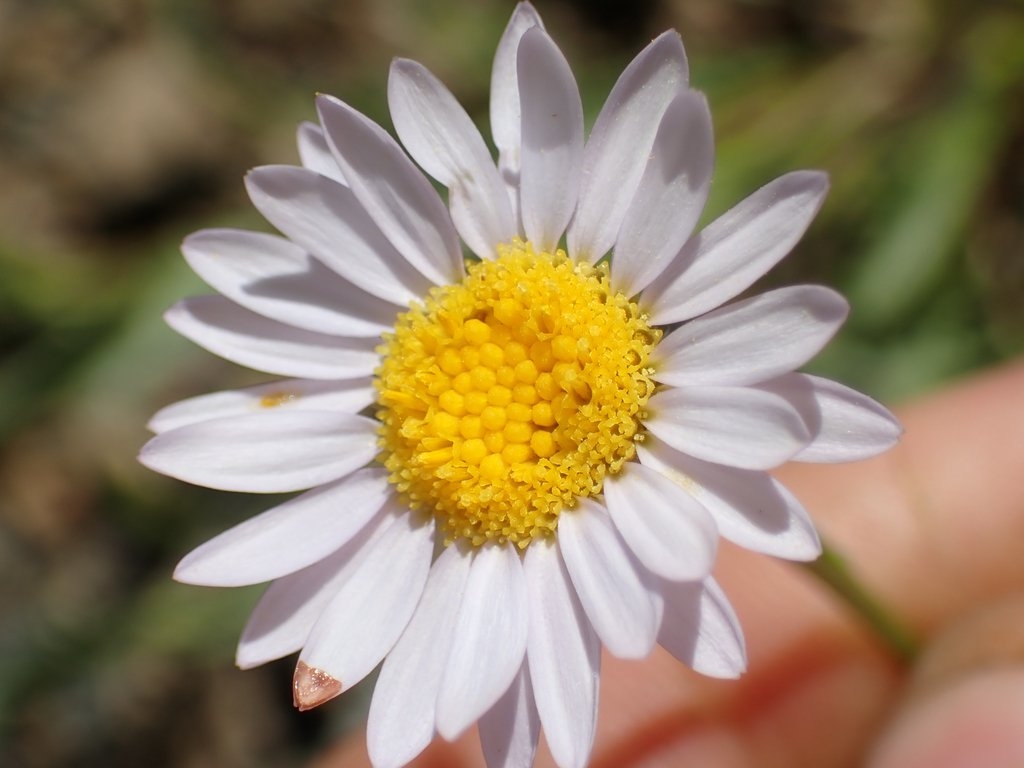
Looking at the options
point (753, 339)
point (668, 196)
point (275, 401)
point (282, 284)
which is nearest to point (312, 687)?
point (275, 401)

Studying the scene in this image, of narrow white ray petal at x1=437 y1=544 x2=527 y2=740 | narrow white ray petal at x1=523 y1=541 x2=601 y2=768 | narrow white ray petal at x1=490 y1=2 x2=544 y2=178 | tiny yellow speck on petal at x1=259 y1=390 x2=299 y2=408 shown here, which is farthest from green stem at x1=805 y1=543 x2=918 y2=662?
tiny yellow speck on petal at x1=259 y1=390 x2=299 y2=408

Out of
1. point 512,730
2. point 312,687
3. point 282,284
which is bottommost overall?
point 512,730

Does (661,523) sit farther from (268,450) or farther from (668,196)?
(268,450)

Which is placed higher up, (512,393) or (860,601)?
(512,393)

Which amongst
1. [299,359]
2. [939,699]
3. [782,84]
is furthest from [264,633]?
[782,84]

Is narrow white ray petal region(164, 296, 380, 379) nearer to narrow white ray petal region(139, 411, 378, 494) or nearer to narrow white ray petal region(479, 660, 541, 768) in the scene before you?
narrow white ray petal region(139, 411, 378, 494)

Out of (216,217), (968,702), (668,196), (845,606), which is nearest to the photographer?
(668,196)

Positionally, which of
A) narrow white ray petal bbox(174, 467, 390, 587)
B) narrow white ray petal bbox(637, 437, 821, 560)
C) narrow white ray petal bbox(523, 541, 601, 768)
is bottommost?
narrow white ray petal bbox(523, 541, 601, 768)
